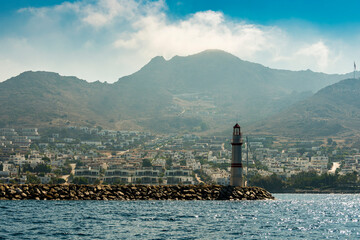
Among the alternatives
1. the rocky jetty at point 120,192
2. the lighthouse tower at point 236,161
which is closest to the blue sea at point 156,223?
the rocky jetty at point 120,192

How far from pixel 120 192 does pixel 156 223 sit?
30.9 metres

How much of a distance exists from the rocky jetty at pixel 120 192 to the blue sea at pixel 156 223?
7883mm

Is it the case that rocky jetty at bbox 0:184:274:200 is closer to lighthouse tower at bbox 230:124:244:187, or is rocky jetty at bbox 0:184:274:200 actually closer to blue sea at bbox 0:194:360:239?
lighthouse tower at bbox 230:124:244:187

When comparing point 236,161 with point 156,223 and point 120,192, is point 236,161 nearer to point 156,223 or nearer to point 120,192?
point 120,192

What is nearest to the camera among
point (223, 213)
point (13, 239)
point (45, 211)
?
point (13, 239)

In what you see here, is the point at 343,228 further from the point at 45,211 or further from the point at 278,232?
the point at 45,211

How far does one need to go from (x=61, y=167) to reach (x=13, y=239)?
155 m

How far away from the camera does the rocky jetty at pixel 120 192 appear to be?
74.5 meters

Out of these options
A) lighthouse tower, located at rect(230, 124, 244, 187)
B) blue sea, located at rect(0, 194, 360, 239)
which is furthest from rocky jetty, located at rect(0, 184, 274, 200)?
blue sea, located at rect(0, 194, 360, 239)

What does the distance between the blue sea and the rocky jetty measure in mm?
7883

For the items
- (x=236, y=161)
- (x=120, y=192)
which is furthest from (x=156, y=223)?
(x=236, y=161)

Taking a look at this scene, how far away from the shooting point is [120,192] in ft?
263

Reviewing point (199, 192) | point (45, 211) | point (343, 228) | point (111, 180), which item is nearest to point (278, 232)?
point (343, 228)

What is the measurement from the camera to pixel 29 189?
7519 centimetres
